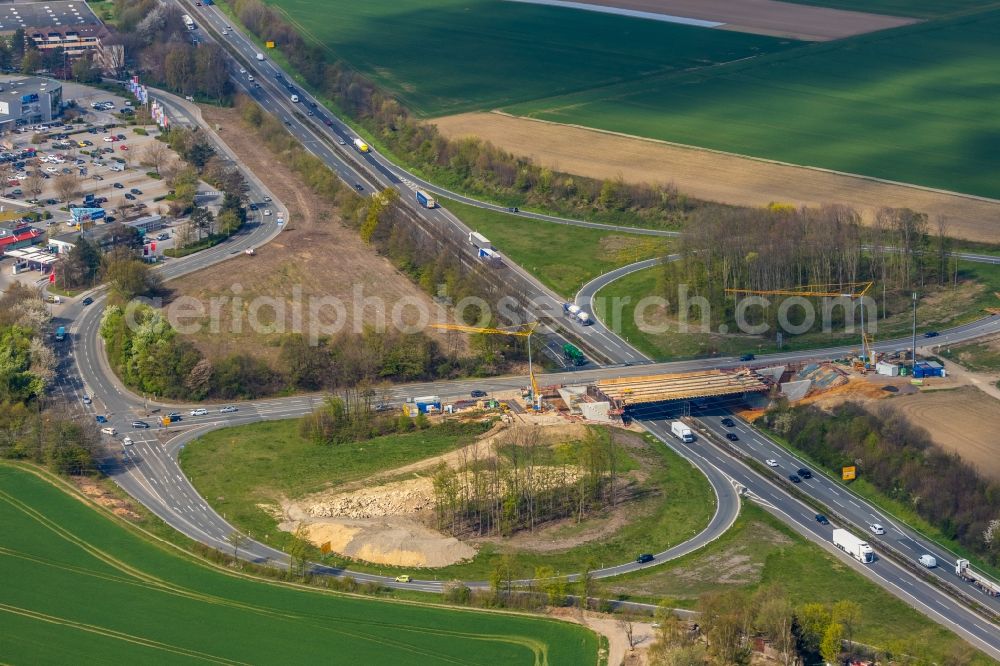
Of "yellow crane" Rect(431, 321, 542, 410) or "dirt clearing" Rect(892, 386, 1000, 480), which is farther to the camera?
"yellow crane" Rect(431, 321, 542, 410)

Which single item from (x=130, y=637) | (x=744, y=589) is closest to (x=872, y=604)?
(x=744, y=589)

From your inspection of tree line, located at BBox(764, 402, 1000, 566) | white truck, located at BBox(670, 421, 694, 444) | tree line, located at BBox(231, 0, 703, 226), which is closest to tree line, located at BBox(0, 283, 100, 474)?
white truck, located at BBox(670, 421, 694, 444)

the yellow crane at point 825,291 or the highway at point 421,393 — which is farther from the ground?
the yellow crane at point 825,291

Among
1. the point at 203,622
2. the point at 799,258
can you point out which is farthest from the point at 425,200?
the point at 203,622

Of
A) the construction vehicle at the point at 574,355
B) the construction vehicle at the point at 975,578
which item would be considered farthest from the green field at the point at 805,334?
the construction vehicle at the point at 975,578

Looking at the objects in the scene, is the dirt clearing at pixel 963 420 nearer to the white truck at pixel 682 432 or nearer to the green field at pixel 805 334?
the green field at pixel 805 334

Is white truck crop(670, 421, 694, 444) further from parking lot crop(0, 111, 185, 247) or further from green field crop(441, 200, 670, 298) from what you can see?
parking lot crop(0, 111, 185, 247)
